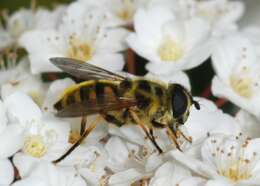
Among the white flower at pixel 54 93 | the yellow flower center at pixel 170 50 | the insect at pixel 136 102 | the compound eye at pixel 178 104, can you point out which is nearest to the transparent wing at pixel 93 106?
the insect at pixel 136 102

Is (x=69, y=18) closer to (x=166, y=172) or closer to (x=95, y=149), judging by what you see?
(x=95, y=149)

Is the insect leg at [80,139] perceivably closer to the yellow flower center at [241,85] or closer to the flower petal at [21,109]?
the flower petal at [21,109]

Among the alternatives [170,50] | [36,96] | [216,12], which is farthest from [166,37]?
[36,96]

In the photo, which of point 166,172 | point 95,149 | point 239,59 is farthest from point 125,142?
point 239,59

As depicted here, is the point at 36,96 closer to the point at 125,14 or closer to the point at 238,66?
the point at 125,14

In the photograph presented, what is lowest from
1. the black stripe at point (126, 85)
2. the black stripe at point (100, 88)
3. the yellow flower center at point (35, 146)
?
the yellow flower center at point (35, 146)

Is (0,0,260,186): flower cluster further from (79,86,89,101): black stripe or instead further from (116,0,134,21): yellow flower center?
(79,86,89,101): black stripe

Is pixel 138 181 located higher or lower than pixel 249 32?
lower
